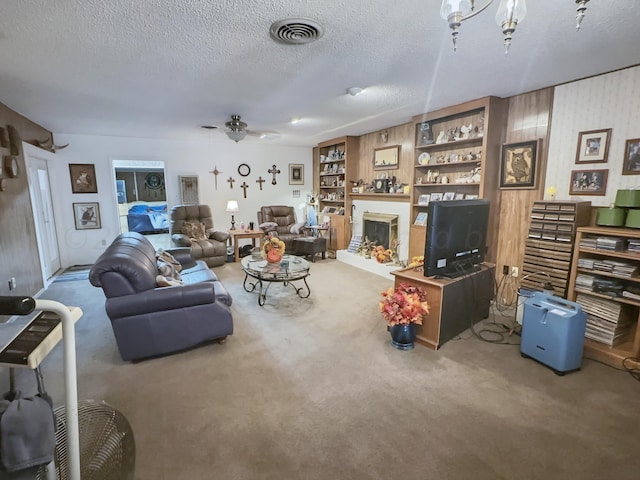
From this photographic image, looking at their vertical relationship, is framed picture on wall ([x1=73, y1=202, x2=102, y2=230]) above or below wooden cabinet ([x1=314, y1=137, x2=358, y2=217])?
below

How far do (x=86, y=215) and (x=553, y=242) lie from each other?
22.8 ft

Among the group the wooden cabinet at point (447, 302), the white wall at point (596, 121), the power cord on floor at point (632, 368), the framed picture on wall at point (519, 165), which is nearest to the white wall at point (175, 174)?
the framed picture on wall at point (519, 165)

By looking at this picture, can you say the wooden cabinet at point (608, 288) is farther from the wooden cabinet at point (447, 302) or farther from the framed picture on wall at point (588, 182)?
the wooden cabinet at point (447, 302)

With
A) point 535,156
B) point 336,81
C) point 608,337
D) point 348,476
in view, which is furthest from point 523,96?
point 348,476

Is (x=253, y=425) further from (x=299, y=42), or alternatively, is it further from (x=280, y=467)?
(x=299, y=42)

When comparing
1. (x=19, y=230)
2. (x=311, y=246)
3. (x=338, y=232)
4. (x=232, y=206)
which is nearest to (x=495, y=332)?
(x=311, y=246)

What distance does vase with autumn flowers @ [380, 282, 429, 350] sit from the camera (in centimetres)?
274

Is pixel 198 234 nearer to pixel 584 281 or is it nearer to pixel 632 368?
pixel 584 281

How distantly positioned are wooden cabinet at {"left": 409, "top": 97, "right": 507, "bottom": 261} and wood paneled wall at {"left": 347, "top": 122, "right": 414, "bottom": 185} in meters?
0.34

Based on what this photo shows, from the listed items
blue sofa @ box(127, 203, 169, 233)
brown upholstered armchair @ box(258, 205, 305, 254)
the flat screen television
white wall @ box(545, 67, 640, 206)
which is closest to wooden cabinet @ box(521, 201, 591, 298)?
white wall @ box(545, 67, 640, 206)

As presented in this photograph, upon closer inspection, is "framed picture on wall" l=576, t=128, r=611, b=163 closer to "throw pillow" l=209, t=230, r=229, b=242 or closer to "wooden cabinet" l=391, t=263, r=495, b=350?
"wooden cabinet" l=391, t=263, r=495, b=350

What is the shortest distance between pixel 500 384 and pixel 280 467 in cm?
166

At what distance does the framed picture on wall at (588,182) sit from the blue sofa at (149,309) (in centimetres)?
351

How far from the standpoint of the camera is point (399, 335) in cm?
281
